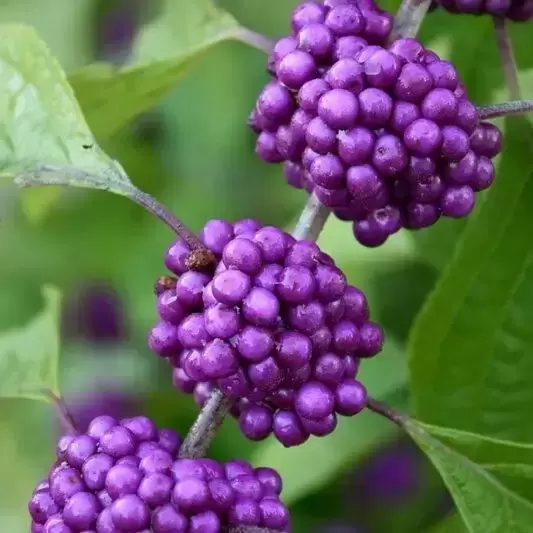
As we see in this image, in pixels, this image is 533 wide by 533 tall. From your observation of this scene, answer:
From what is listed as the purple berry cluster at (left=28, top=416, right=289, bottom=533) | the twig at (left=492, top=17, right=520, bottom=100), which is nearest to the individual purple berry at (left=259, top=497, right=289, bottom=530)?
the purple berry cluster at (left=28, top=416, right=289, bottom=533)

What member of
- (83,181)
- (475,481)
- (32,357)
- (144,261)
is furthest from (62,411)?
(144,261)

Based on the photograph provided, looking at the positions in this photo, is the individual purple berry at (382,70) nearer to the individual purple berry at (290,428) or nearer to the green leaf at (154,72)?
the individual purple berry at (290,428)

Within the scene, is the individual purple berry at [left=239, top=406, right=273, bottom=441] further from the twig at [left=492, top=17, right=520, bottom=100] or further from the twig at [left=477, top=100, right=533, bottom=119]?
the twig at [left=492, top=17, right=520, bottom=100]

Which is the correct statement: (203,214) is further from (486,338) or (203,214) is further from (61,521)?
(61,521)

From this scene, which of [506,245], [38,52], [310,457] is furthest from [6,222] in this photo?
[506,245]

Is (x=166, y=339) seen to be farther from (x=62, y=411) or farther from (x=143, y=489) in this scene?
(x=62, y=411)
